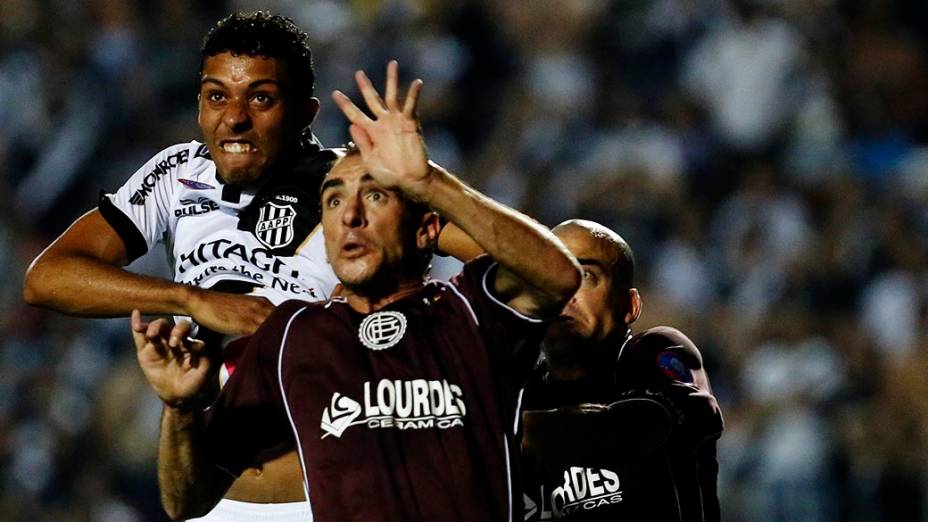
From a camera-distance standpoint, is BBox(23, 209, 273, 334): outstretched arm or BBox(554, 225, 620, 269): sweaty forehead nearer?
BBox(23, 209, 273, 334): outstretched arm

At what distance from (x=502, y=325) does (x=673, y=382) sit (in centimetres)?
101

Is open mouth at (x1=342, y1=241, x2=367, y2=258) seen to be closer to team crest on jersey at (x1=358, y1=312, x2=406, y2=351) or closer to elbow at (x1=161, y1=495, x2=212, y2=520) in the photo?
team crest on jersey at (x1=358, y1=312, x2=406, y2=351)

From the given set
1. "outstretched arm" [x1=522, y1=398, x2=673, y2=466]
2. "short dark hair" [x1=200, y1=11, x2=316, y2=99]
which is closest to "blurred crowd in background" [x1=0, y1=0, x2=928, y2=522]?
"outstretched arm" [x1=522, y1=398, x2=673, y2=466]

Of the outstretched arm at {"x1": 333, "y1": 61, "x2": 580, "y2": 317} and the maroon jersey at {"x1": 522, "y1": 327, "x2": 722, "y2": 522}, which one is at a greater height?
the outstretched arm at {"x1": 333, "y1": 61, "x2": 580, "y2": 317}

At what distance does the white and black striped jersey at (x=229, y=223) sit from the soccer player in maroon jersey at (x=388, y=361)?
26.9 inches

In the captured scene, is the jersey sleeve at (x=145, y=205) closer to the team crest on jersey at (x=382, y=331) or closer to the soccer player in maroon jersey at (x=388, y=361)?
the soccer player in maroon jersey at (x=388, y=361)

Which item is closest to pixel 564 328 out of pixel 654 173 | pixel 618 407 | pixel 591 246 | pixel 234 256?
pixel 591 246

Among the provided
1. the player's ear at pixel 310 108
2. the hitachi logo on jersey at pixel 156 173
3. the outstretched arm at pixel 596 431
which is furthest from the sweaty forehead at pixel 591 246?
the hitachi logo on jersey at pixel 156 173

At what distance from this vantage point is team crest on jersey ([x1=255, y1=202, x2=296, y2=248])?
4.23 meters

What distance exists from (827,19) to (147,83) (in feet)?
14.9

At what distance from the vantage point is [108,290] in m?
4.18

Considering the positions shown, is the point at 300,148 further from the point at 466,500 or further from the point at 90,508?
the point at 90,508

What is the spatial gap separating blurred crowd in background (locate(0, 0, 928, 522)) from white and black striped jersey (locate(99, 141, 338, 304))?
4610mm

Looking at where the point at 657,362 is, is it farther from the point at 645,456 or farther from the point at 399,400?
the point at 399,400
